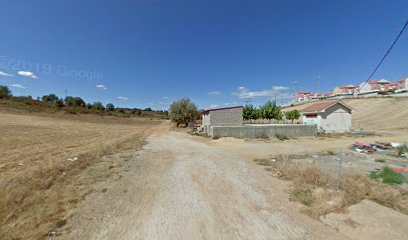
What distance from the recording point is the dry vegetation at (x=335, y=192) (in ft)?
14.6

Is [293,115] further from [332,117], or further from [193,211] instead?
[193,211]

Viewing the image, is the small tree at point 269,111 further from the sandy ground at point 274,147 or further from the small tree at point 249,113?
the sandy ground at point 274,147

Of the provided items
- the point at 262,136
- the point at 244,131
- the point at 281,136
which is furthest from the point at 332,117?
the point at 244,131

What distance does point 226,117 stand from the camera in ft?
86.8

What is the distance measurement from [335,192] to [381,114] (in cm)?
4957

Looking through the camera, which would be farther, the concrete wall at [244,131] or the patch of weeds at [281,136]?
the concrete wall at [244,131]

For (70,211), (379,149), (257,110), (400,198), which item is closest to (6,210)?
(70,211)

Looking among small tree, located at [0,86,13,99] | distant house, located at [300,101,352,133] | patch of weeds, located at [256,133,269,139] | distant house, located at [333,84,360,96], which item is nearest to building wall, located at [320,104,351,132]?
distant house, located at [300,101,352,133]

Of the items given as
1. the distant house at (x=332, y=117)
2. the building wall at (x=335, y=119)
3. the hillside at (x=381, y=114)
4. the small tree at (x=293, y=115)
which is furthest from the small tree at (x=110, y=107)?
the hillside at (x=381, y=114)

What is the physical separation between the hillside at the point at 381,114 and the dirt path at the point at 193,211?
3265cm

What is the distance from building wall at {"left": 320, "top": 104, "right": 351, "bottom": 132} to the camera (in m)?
25.9

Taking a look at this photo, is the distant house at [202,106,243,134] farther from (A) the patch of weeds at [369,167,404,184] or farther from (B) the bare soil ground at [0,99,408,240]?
(A) the patch of weeds at [369,167,404,184]

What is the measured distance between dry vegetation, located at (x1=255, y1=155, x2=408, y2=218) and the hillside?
30.1 meters

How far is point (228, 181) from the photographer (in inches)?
256
